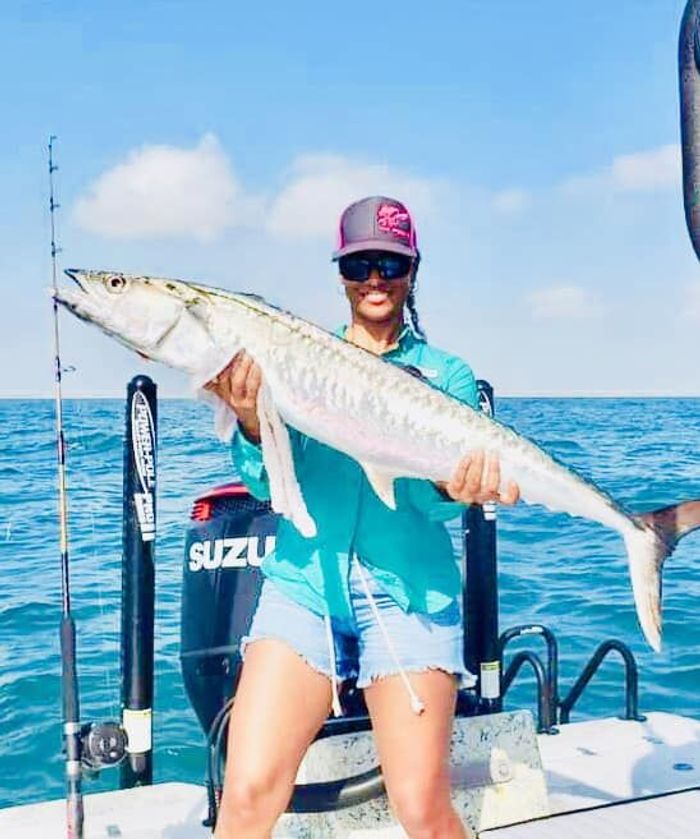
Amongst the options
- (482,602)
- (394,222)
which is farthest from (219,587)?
(394,222)

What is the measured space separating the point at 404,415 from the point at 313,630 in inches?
29.4

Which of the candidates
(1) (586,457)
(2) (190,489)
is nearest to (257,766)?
(2) (190,489)

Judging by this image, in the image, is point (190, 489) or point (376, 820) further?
point (190, 489)

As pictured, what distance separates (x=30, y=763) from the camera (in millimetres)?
6738

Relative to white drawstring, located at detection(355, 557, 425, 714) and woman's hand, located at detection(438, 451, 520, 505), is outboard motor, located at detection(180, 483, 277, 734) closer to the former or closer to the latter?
white drawstring, located at detection(355, 557, 425, 714)

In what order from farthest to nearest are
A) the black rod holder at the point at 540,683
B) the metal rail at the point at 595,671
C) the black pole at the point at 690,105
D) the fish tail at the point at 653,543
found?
the metal rail at the point at 595,671, the black rod holder at the point at 540,683, the fish tail at the point at 653,543, the black pole at the point at 690,105

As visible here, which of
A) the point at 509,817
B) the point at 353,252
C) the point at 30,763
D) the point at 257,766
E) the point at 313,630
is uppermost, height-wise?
the point at 353,252

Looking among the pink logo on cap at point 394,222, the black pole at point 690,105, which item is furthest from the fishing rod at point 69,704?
the black pole at point 690,105

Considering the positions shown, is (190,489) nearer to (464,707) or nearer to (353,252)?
(464,707)

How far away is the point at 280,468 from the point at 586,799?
7.66ft

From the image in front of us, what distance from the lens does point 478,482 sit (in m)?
3.41

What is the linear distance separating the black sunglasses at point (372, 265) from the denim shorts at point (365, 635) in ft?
3.09

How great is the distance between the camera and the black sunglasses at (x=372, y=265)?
3.51 m

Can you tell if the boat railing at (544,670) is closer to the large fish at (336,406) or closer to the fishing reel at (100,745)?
the large fish at (336,406)
